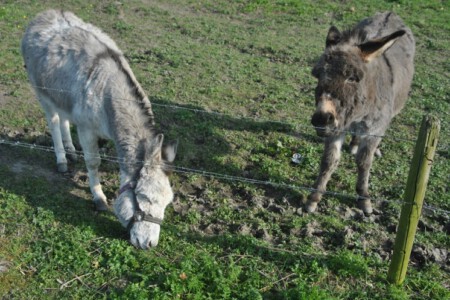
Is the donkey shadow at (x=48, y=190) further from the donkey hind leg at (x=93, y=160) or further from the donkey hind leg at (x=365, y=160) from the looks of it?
the donkey hind leg at (x=365, y=160)

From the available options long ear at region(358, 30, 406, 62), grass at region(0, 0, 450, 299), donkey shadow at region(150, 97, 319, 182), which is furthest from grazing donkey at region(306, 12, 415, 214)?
donkey shadow at region(150, 97, 319, 182)

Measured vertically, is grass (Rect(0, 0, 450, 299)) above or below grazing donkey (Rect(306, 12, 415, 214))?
below

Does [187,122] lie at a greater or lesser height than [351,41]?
lesser

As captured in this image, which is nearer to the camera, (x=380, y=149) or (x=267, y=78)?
(x=380, y=149)

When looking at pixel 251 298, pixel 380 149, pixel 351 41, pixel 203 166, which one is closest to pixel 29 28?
pixel 203 166

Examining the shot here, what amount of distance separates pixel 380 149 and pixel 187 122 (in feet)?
9.29

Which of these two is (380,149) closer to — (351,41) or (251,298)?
(351,41)

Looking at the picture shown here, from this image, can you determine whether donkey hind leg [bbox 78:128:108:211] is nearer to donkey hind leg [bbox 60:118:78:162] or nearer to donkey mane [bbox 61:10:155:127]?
donkey mane [bbox 61:10:155:127]

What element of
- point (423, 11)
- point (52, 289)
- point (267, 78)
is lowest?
point (52, 289)

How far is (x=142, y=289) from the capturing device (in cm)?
371

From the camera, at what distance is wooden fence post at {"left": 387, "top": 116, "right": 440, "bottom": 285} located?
11.2 ft

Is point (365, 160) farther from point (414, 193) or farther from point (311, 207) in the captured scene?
point (414, 193)

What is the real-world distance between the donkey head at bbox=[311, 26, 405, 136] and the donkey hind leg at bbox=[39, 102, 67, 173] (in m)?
3.07

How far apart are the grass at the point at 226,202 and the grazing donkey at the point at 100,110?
0.34m
